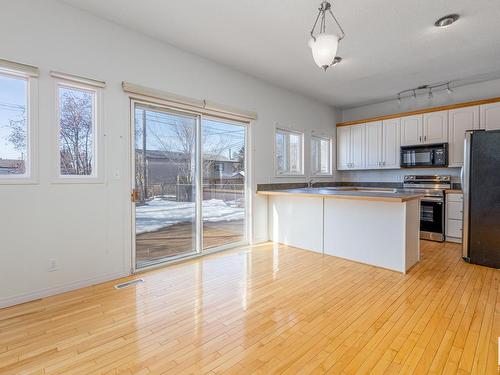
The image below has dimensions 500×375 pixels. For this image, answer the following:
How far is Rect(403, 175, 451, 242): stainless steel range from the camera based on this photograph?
4641mm

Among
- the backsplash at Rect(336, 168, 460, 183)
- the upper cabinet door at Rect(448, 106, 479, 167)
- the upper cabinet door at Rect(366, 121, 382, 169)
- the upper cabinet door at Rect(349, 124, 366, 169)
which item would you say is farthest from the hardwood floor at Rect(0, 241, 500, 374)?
the upper cabinet door at Rect(349, 124, 366, 169)

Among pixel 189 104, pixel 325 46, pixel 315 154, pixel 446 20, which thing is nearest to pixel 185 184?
pixel 189 104

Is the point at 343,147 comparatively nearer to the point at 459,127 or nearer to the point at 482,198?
the point at 459,127

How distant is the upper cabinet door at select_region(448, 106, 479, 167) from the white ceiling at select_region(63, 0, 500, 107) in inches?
23.1

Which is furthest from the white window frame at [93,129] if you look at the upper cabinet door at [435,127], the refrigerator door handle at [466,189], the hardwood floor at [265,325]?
the upper cabinet door at [435,127]

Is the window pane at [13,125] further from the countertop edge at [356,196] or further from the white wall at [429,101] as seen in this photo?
the white wall at [429,101]

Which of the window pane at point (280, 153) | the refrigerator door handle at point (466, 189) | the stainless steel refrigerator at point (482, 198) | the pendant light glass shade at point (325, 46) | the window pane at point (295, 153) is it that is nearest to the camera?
the pendant light glass shade at point (325, 46)

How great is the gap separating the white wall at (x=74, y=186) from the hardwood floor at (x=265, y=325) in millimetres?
283

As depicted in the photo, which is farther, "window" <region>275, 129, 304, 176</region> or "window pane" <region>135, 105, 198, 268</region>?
"window" <region>275, 129, 304, 176</region>

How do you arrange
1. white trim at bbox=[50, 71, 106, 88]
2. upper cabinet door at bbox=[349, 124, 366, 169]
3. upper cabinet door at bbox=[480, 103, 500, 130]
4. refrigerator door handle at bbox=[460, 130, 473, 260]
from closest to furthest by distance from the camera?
white trim at bbox=[50, 71, 106, 88] → refrigerator door handle at bbox=[460, 130, 473, 260] → upper cabinet door at bbox=[480, 103, 500, 130] → upper cabinet door at bbox=[349, 124, 366, 169]

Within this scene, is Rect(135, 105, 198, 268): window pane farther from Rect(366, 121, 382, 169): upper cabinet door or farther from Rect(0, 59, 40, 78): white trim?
Rect(366, 121, 382, 169): upper cabinet door

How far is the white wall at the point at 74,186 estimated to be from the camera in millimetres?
2379

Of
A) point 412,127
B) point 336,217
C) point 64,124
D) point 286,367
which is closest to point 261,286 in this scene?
point 286,367

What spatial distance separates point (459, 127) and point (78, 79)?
5689 millimetres
